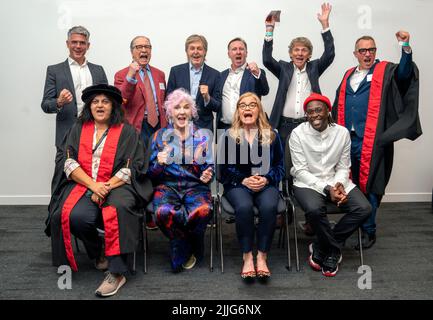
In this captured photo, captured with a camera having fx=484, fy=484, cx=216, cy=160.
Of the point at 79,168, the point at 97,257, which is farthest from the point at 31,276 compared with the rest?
the point at 79,168

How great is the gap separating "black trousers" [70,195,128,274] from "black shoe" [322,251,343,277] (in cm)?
140

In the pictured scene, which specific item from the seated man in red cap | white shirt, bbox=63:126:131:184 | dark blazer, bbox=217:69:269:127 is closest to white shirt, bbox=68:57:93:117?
white shirt, bbox=63:126:131:184

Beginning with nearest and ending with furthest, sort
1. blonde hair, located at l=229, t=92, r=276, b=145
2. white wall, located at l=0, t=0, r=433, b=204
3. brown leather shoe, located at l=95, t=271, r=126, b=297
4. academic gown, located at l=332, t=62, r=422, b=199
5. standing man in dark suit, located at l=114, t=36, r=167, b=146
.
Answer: brown leather shoe, located at l=95, t=271, r=126, b=297, blonde hair, located at l=229, t=92, r=276, b=145, academic gown, located at l=332, t=62, r=422, b=199, standing man in dark suit, located at l=114, t=36, r=167, b=146, white wall, located at l=0, t=0, r=433, b=204

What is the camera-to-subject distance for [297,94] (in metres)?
4.23

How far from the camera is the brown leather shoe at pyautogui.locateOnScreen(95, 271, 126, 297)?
3.12 metres

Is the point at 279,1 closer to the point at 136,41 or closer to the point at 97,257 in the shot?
the point at 136,41

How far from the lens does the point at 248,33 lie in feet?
17.4

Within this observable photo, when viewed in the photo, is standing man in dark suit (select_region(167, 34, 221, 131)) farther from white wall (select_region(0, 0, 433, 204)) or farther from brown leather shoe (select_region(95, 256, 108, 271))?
brown leather shoe (select_region(95, 256, 108, 271))

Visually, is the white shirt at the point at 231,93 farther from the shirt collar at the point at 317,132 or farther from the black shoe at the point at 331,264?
the black shoe at the point at 331,264

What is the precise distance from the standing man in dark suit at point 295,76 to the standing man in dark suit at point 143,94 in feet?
3.29

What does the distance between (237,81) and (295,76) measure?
0.51 meters

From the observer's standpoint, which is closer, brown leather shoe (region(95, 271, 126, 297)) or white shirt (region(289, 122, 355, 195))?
brown leather shoe (region(95, 271, 126, 297))

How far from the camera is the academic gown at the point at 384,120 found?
390 centimetres

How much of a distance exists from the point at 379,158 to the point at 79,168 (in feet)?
7.80
